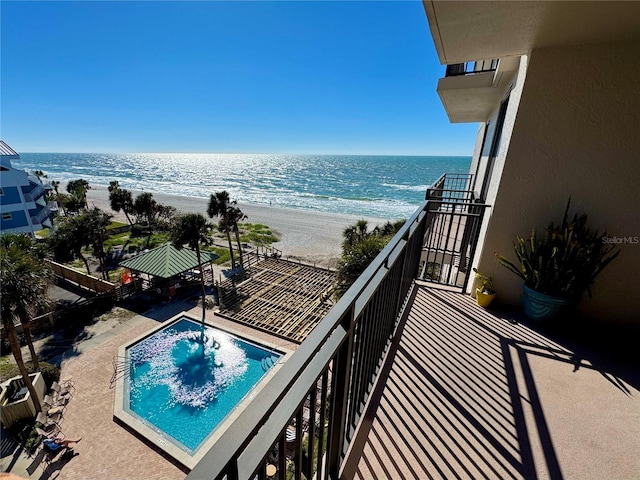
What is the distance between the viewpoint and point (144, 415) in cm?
805

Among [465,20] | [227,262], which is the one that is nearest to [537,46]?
[465,20]

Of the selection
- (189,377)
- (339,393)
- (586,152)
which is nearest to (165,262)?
(189,377)

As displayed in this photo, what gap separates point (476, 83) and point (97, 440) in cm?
1136

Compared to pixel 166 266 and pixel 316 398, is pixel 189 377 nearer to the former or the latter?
pixel 166 266

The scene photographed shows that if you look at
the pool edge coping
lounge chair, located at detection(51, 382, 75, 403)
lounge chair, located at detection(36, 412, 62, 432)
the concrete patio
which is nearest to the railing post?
the concrete patio

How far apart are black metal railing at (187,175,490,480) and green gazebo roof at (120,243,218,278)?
13.2 metres

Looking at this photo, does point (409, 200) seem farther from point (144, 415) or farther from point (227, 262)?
point (144, 415)

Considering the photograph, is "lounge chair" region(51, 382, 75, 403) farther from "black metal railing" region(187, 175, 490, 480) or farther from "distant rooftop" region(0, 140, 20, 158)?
"distant rooftop" region(0, 140, 20, 158)

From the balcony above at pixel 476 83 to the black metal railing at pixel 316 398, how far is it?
3.55 m

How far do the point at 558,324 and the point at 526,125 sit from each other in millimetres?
2327

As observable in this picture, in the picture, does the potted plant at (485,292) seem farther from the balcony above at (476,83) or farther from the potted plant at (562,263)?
the balcony above at (476,83)

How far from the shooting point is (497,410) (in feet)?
7.32

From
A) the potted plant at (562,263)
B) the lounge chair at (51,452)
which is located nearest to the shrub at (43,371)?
the lounge chair at (51,452)

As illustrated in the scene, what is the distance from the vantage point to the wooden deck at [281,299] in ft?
39.6
